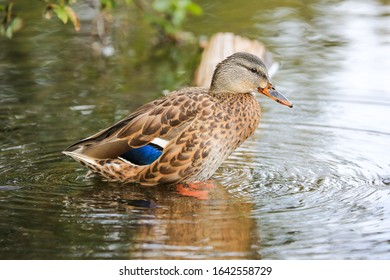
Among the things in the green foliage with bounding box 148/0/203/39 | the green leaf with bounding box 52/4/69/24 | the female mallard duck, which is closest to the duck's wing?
the female mallard duck

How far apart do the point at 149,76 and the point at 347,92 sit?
8.52ft

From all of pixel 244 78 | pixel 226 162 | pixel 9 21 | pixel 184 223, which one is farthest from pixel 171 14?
pixel 184 223

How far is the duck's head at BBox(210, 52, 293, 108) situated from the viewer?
8.12 m

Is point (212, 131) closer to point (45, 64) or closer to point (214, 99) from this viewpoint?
point (214, 99)

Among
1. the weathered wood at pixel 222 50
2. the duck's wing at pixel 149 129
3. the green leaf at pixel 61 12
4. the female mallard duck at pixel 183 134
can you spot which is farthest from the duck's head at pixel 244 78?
the weathered wood at pixel 222 50

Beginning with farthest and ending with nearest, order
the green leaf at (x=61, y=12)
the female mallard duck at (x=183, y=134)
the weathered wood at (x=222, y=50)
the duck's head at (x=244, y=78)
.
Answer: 1. the weathered wood at (x=222, y=50)
2. the green leaf at (x=61, y=12)
3. the duck's head at (x=244, y=78)
4. the female mallard duck at (x=183, y=134)

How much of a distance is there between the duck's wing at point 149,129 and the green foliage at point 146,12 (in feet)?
4.53

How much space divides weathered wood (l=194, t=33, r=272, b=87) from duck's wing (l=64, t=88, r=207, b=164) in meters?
3.46

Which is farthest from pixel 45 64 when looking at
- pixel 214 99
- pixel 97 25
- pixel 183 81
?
pixel 214 99

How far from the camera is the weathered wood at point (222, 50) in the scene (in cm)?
1157

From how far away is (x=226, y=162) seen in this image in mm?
8680

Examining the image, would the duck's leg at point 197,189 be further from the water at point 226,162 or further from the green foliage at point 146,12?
the green foliage at point 146,12

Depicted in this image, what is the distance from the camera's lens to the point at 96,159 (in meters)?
7.91

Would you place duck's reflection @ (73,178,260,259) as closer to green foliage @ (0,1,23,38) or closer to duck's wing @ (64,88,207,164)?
duck's wing @ (64,88,207,164)
